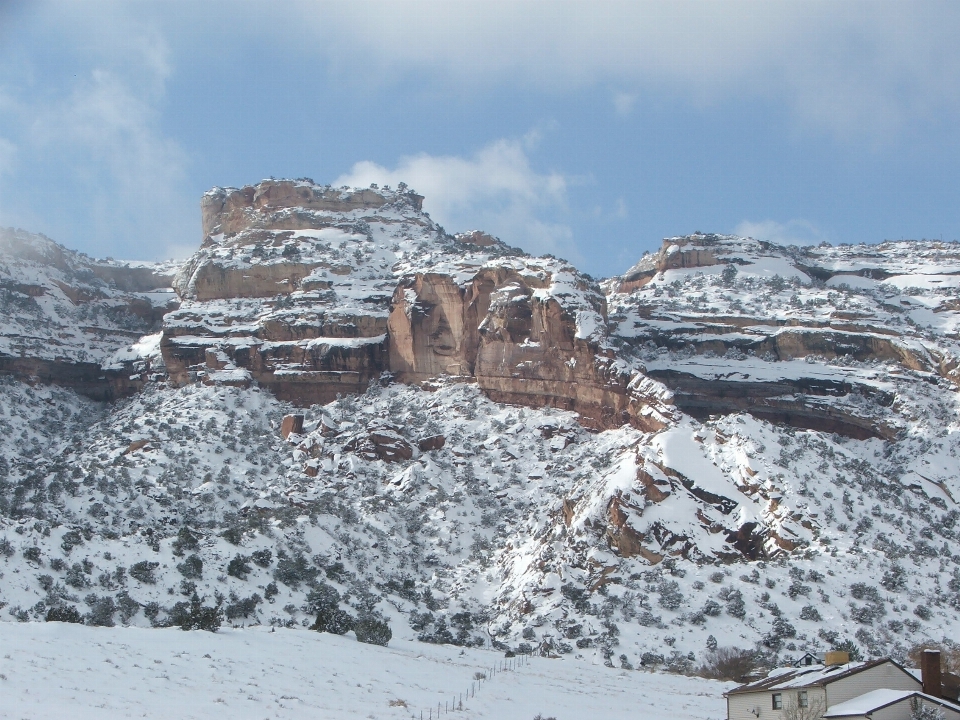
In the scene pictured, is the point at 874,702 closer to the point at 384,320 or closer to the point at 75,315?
the point at 384,320

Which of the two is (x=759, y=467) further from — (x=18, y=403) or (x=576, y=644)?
(x=18, y=403)

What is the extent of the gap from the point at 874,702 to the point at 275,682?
59.5 ft

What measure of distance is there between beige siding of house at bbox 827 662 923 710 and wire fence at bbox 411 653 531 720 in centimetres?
1163

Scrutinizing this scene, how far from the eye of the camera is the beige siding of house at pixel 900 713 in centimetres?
3541

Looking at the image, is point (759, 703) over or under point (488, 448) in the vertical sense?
under

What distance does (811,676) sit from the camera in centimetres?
3941

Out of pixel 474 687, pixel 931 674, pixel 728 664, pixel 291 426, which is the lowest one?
pixel 474 687

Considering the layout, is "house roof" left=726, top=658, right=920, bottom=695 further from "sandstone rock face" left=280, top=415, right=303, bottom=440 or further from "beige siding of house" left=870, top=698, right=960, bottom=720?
"sandstone rock face" left=280, top=415, right=303, bottom=440

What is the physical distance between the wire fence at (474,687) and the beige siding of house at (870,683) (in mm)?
11629

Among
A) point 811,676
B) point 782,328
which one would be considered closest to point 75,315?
point 782,328

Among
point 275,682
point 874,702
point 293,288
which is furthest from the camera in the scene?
point 293,288

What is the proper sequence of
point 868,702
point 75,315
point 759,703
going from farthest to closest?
point 75,315, point 759,703, point 868,702

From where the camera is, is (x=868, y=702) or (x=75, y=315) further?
(x=75, y=315)

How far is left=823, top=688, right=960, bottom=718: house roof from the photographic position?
35.6 meters
